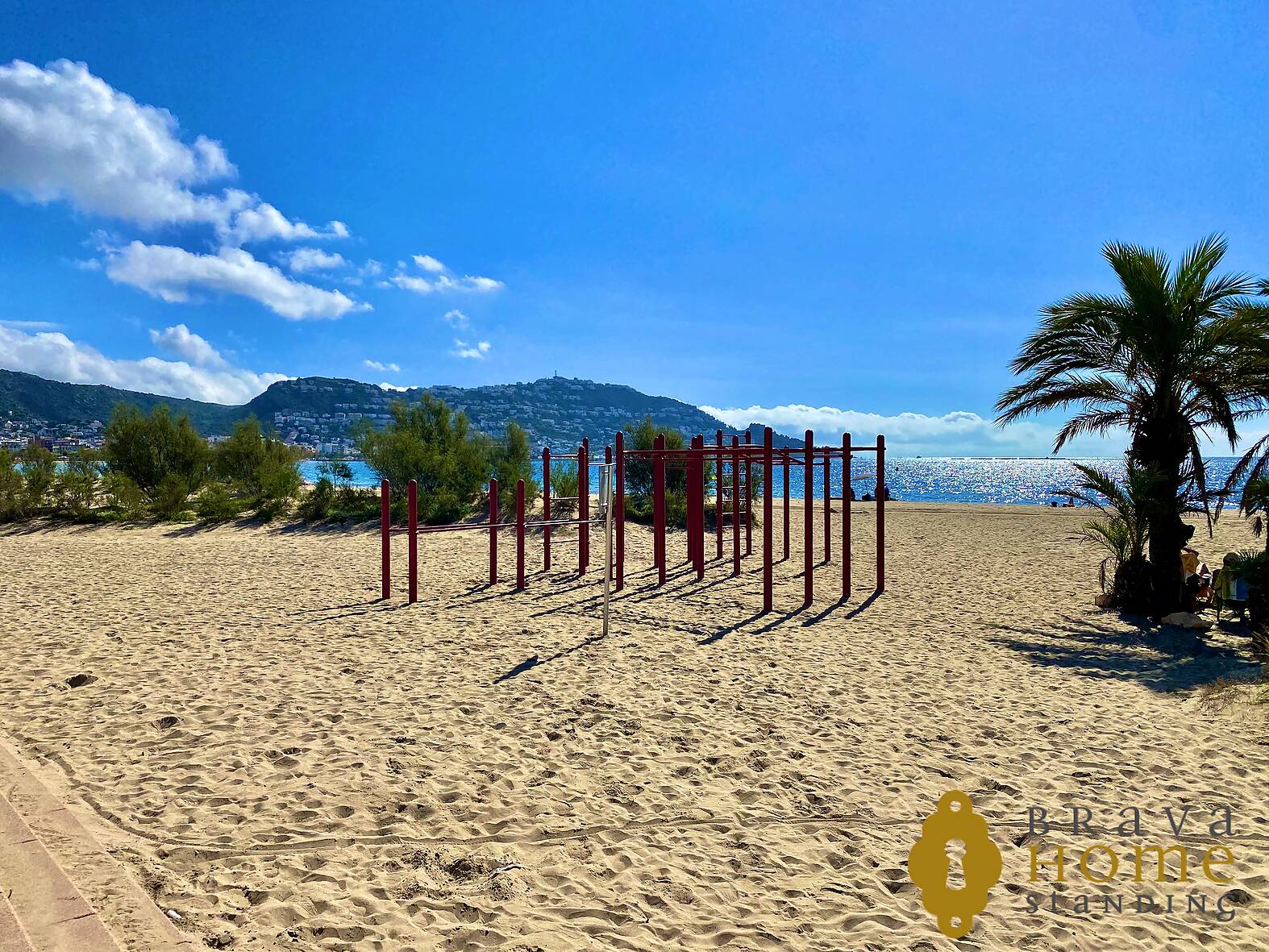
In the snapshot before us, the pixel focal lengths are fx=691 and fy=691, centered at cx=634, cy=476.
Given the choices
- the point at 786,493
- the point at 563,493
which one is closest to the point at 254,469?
the point at 563,493

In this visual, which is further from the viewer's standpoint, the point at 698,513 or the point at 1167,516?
the point at 698,513

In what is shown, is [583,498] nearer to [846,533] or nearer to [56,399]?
[846,533]

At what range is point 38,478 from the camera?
1773 cm

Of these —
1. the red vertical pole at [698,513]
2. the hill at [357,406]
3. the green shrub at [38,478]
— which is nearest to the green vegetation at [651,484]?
the red vertical pole at [698,513]

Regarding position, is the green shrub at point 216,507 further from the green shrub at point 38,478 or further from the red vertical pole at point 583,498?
the red vertical pole at point 583,498

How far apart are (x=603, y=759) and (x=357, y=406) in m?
91.7

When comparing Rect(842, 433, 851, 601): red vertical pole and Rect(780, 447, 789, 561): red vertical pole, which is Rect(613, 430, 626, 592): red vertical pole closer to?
Rect(780, 447, 789, 561): red vertical pole

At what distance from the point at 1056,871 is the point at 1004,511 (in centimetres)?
3001

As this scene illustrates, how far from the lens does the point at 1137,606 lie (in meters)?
9.56

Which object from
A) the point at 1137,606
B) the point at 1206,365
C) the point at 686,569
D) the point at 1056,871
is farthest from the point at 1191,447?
the point at 1056,871

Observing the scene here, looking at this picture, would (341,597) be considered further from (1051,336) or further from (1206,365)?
(1206,365)

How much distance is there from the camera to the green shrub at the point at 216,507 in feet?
60.1

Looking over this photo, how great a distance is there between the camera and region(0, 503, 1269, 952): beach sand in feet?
9.71

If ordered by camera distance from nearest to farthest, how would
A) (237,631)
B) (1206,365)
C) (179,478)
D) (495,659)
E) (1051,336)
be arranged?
(495,659), (237,631), (1206,365), (1051,336), (179,478)
